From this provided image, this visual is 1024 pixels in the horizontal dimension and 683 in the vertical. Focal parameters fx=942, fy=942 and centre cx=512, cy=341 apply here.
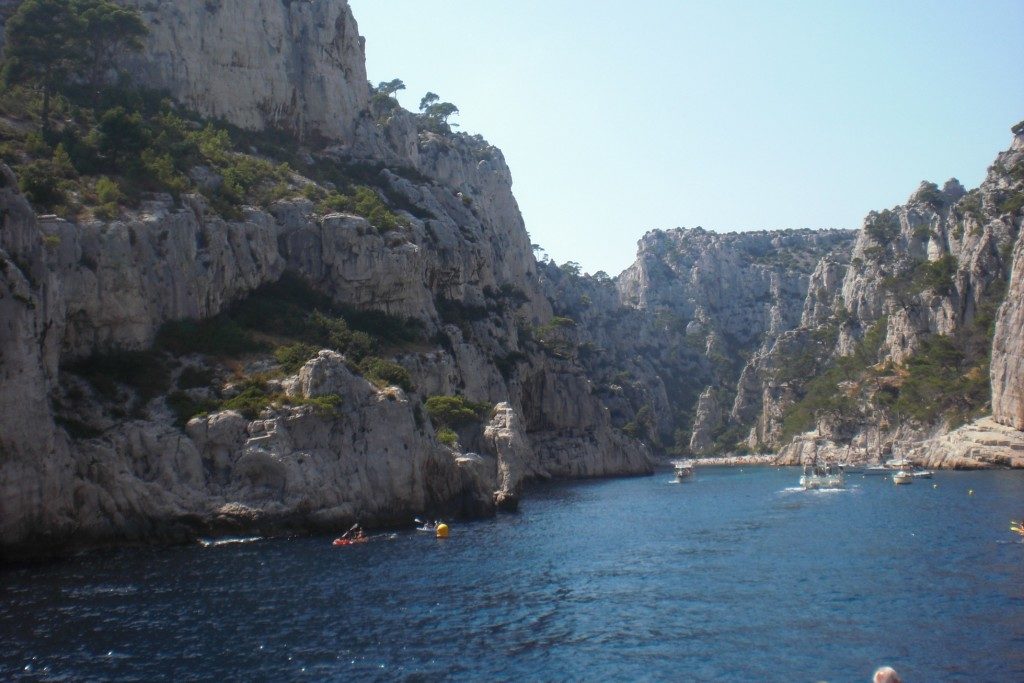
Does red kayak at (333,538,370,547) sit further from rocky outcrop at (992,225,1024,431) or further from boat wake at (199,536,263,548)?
rocky outcrop at (992,225,1024,431)

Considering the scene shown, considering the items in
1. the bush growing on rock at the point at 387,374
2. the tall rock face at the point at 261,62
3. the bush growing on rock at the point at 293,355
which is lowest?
the bush growing on rock at the point at 387,374

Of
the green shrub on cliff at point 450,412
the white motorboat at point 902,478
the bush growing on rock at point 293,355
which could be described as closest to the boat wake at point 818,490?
the white motorboat at point 902,478

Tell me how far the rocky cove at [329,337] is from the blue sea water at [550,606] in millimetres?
5157

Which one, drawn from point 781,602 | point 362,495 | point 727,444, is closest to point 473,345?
point 362,495

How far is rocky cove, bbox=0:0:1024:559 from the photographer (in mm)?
50844

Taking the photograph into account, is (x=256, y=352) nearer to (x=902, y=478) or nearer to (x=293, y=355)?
(x=293, y=355)

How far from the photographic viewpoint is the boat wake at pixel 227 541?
169 feet

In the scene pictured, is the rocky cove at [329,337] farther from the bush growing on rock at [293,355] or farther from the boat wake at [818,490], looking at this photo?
the boat wake at [818,490]

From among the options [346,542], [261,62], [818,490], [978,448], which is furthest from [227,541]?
[978,448]

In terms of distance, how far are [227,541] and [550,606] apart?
24027mm

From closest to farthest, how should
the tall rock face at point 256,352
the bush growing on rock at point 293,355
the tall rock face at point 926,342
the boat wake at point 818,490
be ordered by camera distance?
the tall rock face at point 256,352 → the bush growing on rock at point 293,355 → the boat wake at point 818,490 → the tall rock face at point 926,342

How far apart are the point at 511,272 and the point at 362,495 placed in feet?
275

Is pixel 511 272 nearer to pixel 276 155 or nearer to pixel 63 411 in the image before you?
pixel 276 155

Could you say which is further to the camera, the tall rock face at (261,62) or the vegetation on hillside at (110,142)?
the tall rock face at (261,62)
